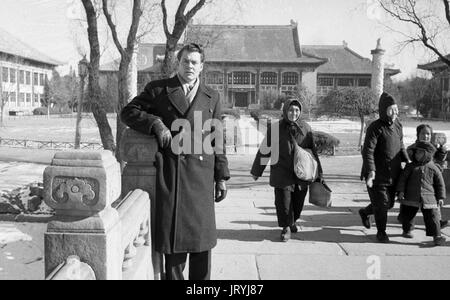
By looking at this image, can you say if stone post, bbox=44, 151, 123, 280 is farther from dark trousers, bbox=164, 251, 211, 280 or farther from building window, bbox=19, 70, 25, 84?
building window, bbox=19, 70, 25, 84

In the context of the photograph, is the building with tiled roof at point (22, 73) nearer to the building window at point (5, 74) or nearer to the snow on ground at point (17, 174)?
the building window at point (5, 74)

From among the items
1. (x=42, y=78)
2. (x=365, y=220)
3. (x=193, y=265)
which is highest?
(x=42, y=78)

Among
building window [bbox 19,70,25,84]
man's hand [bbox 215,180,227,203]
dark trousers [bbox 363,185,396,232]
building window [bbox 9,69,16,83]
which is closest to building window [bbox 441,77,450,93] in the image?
building window [bbox 9,69,16,83]

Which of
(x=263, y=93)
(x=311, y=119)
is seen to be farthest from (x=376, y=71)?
(x=263, y=93)

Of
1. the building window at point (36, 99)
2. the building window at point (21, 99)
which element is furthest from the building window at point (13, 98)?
the building window at point (36, 99)

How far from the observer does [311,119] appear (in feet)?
111

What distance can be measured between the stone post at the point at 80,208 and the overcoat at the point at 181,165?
0.79 metres

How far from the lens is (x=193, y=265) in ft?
9.61

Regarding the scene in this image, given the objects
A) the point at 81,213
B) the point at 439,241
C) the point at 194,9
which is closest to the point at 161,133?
the point at 81,213

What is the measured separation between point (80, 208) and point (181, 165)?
930 millimetres

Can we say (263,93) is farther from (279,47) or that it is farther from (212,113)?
(212,113)

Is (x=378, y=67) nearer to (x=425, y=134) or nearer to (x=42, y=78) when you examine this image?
(x=425, y=134)

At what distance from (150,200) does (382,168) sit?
9.08 ft

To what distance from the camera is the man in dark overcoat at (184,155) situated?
8.98 ft
